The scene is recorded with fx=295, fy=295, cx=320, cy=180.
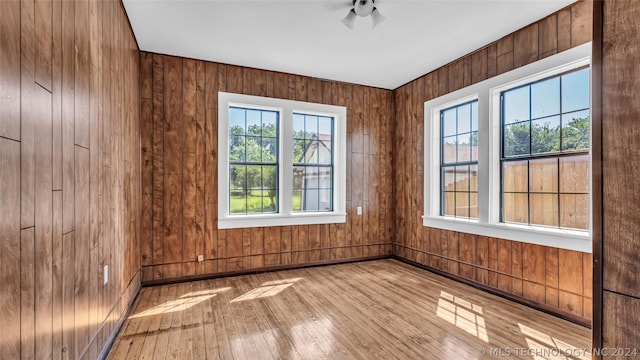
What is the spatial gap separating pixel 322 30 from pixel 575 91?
2551 mm

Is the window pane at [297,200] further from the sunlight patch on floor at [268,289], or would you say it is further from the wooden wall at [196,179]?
the sunlight patch on floor at [268,289]

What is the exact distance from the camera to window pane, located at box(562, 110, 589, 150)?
2.71 m

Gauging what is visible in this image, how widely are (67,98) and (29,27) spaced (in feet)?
1.42

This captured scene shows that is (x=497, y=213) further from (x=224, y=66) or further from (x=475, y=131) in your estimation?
(x=224, y=66)

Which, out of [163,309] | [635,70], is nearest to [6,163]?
[635,70]

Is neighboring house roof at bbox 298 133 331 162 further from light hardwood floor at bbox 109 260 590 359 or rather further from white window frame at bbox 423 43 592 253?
light hardwood floor at bbox 109 260 590 359

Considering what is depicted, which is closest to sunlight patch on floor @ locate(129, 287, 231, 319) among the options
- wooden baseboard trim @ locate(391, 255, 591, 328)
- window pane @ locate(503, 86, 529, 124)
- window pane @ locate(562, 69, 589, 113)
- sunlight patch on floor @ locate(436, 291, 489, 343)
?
sunlight patch on floor @ locate(436, 291, 489, 343)

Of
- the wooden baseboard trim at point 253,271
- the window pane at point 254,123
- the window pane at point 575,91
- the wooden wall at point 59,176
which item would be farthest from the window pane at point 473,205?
the wooden wall at point 59,176

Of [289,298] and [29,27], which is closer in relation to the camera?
[29,27]

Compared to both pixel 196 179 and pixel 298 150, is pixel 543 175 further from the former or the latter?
pixel 196 179

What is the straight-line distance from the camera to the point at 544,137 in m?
3.05

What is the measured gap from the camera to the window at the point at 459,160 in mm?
3855

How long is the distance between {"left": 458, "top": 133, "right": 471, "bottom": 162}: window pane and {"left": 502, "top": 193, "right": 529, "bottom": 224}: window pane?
73 centimetres

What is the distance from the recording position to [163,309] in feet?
9.95
